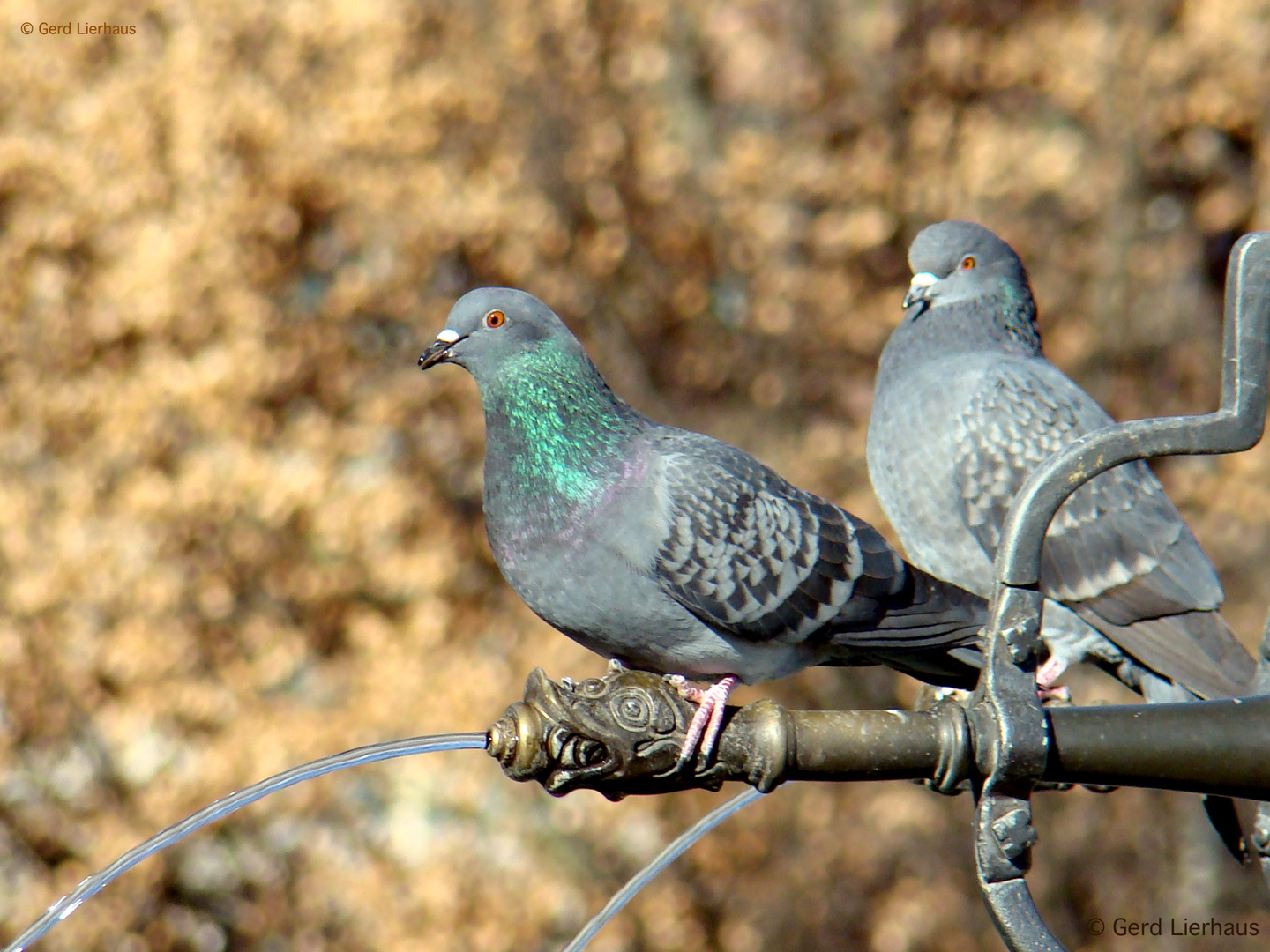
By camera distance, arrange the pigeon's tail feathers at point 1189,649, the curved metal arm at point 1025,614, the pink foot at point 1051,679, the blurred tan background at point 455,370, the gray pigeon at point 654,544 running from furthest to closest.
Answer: the blurred tan background at point 455,370, the pigeon's tail feathers at point 1189,649, the pink foot at point 1051,679, the gray pigeon at point 654,544, the curved metal arm at point 1025,614

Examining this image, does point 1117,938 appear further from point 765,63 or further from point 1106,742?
point 1106,742

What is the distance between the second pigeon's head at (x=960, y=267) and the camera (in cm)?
326

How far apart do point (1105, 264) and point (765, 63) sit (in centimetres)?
219

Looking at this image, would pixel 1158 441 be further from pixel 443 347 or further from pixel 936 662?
pixel 443 347

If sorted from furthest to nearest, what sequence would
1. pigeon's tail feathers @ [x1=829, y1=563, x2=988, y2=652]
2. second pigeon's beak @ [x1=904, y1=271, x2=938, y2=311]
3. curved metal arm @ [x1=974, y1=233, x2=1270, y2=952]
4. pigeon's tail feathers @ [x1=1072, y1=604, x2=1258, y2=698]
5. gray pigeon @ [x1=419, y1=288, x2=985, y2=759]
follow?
second pigeon's beak @ [x1=904, y1=271, x2=938, y2=311]
pigeon's tail feathers @ [x1=1072, y1=604, x2=1258, y2=698]
pigeon's tail feathers @ [x1=829, y1=563, x2=988, y2=652]
gray pigeon @ [x1=419, y1=288, x2=985, y2=759]
curved metal arm @ [x1=974, y1=233, x2=1270, y2=952]

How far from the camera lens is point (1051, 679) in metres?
3.13

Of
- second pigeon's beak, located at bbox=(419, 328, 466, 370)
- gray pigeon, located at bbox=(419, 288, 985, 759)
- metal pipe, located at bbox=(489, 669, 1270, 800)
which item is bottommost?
metal pipe, located at bbox=(489, 669, 1270, 800)

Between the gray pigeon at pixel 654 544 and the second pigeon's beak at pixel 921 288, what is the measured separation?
949 mm

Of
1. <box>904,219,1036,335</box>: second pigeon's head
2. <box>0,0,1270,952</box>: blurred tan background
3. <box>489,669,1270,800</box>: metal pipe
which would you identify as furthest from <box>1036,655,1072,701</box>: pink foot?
<box>0,0,1270,952</box>: blurred tan background

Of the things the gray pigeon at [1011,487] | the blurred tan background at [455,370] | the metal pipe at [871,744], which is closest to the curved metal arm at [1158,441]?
the metal pipe at [871,744]

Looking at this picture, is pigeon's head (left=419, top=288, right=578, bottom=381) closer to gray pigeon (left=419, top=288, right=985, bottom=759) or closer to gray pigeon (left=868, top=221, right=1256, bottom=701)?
gray pigeon (left=419, top=288, right=985, bottom=759)

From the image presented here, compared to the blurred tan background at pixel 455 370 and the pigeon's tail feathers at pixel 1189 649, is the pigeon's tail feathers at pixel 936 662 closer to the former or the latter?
the pigeon's tail feathers at pixel 1189 649

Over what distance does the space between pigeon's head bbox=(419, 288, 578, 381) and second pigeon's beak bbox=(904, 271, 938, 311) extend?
3.97ft

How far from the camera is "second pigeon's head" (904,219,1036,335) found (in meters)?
3.26
